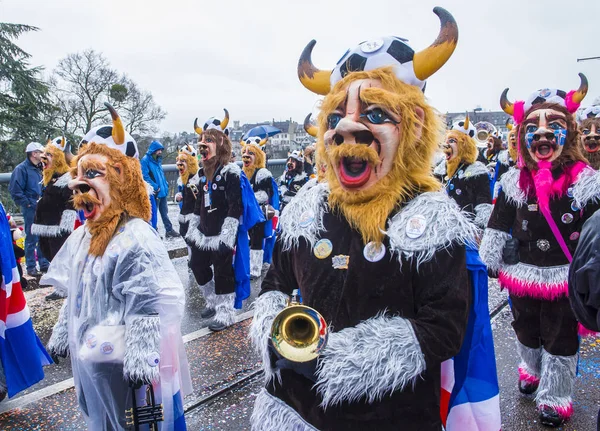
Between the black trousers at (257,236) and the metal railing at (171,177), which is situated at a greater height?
the metal railing at (171,177)

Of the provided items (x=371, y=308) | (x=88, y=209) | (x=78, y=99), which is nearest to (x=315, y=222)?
(x=371, y=308)

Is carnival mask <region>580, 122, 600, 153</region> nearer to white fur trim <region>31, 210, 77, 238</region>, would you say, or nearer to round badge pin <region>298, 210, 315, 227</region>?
round badge pin <region>298, 210, 315, 227</region>

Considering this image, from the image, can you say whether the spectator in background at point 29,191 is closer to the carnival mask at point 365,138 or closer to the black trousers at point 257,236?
the black trousers at point 257,236

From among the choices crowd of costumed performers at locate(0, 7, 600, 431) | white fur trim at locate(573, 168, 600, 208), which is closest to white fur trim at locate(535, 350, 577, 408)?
crowd of costumed performers at locate(0, 7, 600, 431)

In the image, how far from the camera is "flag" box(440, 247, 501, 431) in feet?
6.62

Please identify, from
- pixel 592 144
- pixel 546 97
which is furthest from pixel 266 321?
pixel 592 144

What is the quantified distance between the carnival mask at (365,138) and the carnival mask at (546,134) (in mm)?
2121

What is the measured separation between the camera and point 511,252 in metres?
3.70

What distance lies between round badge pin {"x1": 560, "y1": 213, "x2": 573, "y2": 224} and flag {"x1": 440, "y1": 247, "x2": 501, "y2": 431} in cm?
186

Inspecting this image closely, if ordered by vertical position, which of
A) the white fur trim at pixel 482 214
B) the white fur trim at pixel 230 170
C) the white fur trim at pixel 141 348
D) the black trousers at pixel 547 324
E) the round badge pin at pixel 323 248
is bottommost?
the black trousers at pixel 547 324

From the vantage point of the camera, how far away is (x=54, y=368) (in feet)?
14.3

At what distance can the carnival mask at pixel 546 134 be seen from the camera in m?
3.52

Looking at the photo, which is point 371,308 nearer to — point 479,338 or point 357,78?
point 479,338

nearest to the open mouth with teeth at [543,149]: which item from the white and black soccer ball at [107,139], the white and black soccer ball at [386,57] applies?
the white and black soccer ball at [386,57]
